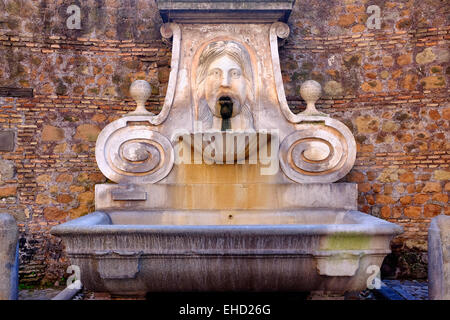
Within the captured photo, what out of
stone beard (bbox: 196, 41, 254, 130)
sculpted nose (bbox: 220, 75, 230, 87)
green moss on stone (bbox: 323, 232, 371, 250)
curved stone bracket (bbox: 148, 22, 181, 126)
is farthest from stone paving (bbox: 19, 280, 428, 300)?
sculpted nose (bbox: 220, 75, 230, 87)

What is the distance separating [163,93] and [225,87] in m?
1.25

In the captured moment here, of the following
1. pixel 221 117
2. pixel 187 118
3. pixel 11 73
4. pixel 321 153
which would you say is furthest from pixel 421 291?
pixel 11 73

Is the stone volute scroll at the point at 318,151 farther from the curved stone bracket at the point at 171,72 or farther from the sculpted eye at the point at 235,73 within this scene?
the curved stone bracket at the point at 171,72

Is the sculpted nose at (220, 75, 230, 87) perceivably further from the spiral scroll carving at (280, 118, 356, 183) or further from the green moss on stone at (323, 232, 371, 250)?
the green moss on stone at (323, 232, 371, 250)

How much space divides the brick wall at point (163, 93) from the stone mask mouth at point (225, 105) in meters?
1.17

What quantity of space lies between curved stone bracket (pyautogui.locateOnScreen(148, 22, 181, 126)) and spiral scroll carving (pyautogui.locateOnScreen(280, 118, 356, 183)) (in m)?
1.16

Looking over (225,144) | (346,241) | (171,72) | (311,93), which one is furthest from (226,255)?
(171,72)

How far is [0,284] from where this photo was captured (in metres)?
2.23

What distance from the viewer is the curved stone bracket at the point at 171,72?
3.55 m

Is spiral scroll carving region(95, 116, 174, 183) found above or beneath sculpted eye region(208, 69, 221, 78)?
beneath

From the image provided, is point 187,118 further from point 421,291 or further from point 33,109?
point 421,291

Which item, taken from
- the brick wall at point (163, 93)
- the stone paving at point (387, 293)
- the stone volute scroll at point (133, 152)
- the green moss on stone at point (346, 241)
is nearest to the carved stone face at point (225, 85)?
the stone volute scroll at point (133, 152)

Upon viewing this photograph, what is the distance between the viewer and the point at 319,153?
3.43m

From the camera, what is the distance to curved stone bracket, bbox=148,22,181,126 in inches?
140
